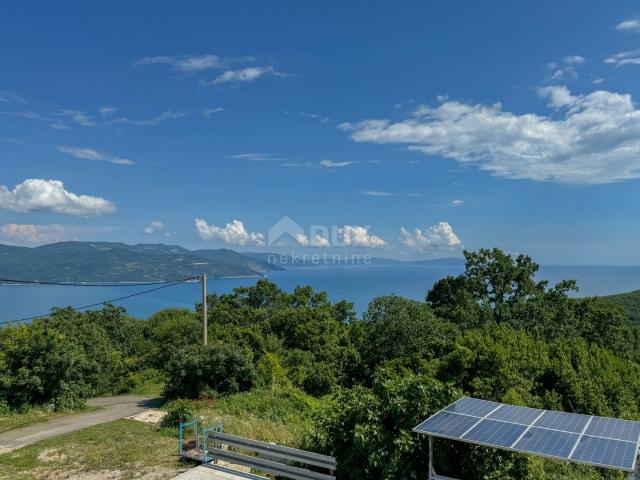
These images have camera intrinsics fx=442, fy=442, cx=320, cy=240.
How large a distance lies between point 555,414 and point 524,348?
14092 mm

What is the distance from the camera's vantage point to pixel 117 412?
15469 mm

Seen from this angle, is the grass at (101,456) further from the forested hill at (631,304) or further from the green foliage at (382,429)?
the forested hill at (631,304)

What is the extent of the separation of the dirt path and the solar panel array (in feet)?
33.9

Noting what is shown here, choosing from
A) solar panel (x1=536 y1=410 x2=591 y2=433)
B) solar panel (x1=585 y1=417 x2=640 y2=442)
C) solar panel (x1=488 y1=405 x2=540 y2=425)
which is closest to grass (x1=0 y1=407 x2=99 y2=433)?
solar panel (x1=488 y1=405 x2=540 y2=425)

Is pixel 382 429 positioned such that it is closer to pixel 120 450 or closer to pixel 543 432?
pixel 543 432

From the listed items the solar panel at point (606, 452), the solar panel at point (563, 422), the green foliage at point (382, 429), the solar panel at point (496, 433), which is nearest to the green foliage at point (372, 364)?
the green foliage at point (382, 429)

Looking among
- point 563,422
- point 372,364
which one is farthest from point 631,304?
point 563,422

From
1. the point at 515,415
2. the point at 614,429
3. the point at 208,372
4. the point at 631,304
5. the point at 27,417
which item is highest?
the point at 614,429

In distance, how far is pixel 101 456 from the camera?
997cm

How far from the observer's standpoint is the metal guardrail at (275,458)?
7399mm

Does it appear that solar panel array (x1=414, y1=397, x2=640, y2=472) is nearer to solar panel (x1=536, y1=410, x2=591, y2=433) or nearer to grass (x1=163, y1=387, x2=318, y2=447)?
solar panel (x1=536, y1=410, x2=591, y2=433)

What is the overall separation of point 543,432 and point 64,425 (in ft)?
43.0

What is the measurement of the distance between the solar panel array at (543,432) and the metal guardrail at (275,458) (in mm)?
1731

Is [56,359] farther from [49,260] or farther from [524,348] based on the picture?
[49,260]
